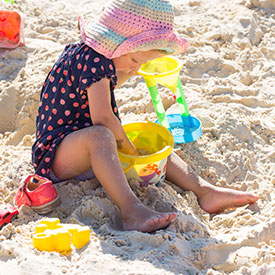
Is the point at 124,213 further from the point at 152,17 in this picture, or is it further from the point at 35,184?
the point at 152,17

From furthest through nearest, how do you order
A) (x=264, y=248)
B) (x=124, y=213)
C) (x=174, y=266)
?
(x=124, y=213), (x=264, y=248), (x=174, y=266)

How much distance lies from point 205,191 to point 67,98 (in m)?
0.72

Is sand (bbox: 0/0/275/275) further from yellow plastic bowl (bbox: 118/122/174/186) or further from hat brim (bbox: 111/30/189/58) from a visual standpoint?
hat brim (bbox: 111/30/189/58)

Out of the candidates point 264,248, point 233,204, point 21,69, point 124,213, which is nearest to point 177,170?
point 233,204

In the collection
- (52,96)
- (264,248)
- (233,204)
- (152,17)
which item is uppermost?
(152,17)

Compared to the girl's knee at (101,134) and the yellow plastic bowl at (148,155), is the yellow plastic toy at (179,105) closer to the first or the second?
the yellow plastic bowl at (148,155)

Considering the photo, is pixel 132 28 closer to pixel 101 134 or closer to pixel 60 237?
pixel 101 134

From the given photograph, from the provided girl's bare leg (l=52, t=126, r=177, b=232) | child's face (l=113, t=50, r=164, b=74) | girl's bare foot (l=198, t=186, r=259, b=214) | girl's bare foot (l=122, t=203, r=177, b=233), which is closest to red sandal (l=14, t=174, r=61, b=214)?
girl's bare leg (l=52, t=126, r=177, b=232)

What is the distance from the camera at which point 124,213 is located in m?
1.80

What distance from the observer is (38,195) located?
1.83m

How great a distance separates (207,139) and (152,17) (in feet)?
2.65

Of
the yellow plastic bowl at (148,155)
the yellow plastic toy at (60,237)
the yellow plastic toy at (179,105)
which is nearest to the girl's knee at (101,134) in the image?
the yellow plastic bowl at (148,155)

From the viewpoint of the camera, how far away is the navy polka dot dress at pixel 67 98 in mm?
1935

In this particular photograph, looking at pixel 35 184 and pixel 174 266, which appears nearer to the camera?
pixel 174 266
